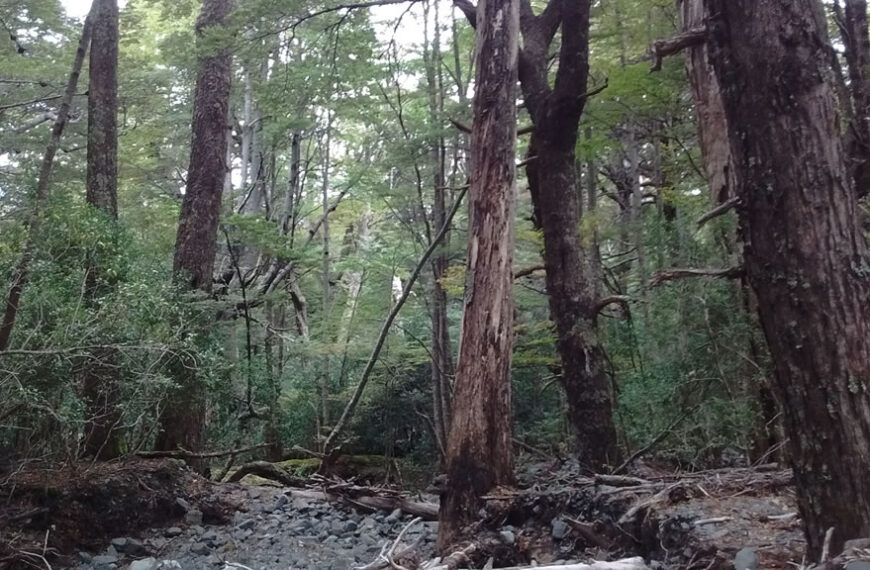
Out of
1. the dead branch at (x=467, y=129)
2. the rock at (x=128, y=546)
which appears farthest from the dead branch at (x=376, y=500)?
the dead branch at (x=467, y=129)

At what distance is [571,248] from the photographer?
249 inches

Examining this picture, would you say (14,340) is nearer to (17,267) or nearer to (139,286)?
(17,267)

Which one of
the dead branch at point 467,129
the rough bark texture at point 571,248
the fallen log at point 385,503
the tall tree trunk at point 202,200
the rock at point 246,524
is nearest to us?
the rough bark texture at point 571,248

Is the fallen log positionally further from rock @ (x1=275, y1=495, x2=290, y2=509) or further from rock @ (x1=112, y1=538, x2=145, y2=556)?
rock @ (x1=112, y1=538, x2=145, y2=556)

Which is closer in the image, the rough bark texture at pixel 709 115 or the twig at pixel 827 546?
the twig at pixel 827 546

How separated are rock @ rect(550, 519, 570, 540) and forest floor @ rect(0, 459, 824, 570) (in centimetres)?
1

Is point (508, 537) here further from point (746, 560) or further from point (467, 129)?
point (467, 129)

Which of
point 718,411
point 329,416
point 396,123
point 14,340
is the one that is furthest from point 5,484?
point 396,123

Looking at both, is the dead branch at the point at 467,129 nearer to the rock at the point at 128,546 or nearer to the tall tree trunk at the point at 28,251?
the tall tree trunk at the point at 28,251

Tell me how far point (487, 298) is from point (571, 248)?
1426 mm

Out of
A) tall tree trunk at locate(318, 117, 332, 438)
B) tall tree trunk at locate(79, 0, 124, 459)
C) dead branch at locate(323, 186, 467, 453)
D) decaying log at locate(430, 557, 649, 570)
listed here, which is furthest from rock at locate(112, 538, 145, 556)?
tall tree trunk at locate(318, 117, 332, 438)

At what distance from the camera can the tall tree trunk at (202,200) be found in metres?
8.03

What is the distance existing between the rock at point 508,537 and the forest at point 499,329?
0.33 ft

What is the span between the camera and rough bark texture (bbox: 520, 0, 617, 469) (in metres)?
6.07
